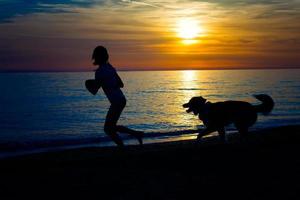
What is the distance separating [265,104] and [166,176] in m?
4.59

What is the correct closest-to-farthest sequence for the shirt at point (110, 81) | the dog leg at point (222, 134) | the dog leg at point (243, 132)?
the shirt at point (110, 81), the dog leg at point (222, 134), the dog leg at point (243, 132)

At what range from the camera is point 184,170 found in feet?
21.0

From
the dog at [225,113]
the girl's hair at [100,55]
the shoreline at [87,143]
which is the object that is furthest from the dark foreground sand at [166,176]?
the shoreline at [87,143]

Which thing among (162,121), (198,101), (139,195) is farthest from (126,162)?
(162,121)

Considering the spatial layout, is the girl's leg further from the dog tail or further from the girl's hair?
the dog tail

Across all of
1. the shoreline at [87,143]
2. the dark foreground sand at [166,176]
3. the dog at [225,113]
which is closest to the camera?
the dark foreground sand at [166,176]

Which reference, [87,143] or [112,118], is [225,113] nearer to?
[112,118]

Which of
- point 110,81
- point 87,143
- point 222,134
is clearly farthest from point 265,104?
point 87,143

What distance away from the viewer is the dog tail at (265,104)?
31.7 feet

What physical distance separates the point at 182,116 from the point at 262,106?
13.8 meters

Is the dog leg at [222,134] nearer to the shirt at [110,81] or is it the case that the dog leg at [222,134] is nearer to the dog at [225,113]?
the dog at [225,113]

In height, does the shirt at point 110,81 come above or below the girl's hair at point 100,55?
below

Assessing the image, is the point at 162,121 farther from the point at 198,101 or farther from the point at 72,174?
the point at 72,174

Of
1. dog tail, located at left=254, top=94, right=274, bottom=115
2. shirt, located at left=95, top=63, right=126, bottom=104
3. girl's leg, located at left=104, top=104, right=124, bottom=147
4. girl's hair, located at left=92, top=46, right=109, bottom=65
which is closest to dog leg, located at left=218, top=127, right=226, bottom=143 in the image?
dog tail, located at left=254, top=94, right=274, bottom=115
